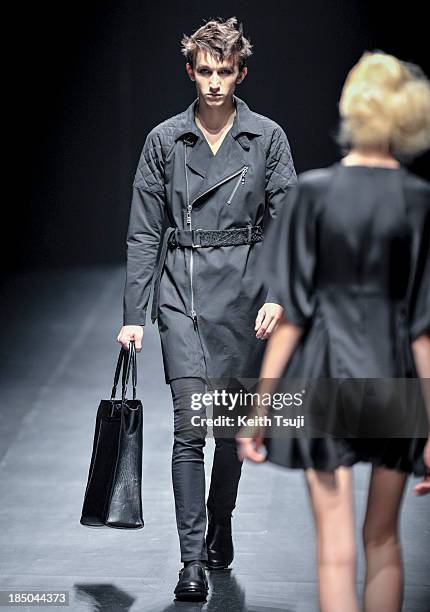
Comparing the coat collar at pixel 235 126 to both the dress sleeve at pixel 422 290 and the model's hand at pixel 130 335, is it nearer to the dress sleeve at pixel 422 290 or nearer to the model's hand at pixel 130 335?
the model's hand at pixel 130 335

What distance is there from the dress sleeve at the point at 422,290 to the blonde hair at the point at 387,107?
17 cm

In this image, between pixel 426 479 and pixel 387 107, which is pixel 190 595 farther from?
pixel 387 107

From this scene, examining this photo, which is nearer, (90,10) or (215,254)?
(215,254)

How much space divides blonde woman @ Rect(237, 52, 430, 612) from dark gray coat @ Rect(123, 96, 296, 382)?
1.06 meters

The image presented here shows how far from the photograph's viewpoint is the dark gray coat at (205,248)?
4.08 m

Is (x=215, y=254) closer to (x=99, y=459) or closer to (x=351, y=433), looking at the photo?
(x=99, y=459)

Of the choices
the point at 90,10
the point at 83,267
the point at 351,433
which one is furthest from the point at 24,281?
the point at 351,433

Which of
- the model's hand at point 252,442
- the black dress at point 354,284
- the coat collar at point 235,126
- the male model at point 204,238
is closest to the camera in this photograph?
the black dress at point 354,284

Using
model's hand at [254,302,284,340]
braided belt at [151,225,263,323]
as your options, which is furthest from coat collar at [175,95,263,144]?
model's hand at [254,302,284,340]

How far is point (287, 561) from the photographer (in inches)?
167

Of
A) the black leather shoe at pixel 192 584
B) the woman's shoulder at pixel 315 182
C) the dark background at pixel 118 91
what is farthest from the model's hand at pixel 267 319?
the dark background at pixel 118 91

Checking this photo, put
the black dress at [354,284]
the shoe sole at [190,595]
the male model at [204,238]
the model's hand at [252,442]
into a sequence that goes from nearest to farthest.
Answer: the black dress at [354,284] < the model's hand at [252,442] < the shoe sole at [190,595] < the male model at [204,238]

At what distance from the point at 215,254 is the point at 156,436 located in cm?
186

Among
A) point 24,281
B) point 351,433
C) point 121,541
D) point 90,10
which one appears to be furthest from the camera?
point 90,10
